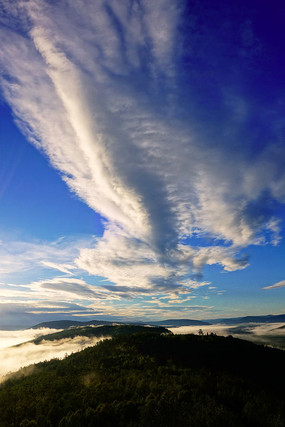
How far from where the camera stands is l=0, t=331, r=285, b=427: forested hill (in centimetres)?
1339

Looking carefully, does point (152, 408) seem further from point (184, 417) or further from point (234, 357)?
point (234, 357)

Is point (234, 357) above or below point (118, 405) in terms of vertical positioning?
above

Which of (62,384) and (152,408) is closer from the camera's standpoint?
(152,408)

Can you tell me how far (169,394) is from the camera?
16609mm

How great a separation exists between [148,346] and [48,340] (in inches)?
6892

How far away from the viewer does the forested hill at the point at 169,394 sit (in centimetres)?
1339

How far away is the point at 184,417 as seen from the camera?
507 inches

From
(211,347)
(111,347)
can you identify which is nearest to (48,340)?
(111,347)

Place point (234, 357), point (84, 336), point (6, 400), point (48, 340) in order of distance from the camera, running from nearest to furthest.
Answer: point (6, 400), point (234, 357), point (84, 336), point (48, 340)

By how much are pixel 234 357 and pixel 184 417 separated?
63.9ft

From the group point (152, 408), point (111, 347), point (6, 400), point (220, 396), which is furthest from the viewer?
point (111, 347)

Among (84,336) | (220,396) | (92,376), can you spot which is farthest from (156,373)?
(84,336)

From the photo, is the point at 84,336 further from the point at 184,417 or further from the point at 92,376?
the point at 184,417

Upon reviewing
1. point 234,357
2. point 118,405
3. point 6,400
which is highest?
point 234,357
